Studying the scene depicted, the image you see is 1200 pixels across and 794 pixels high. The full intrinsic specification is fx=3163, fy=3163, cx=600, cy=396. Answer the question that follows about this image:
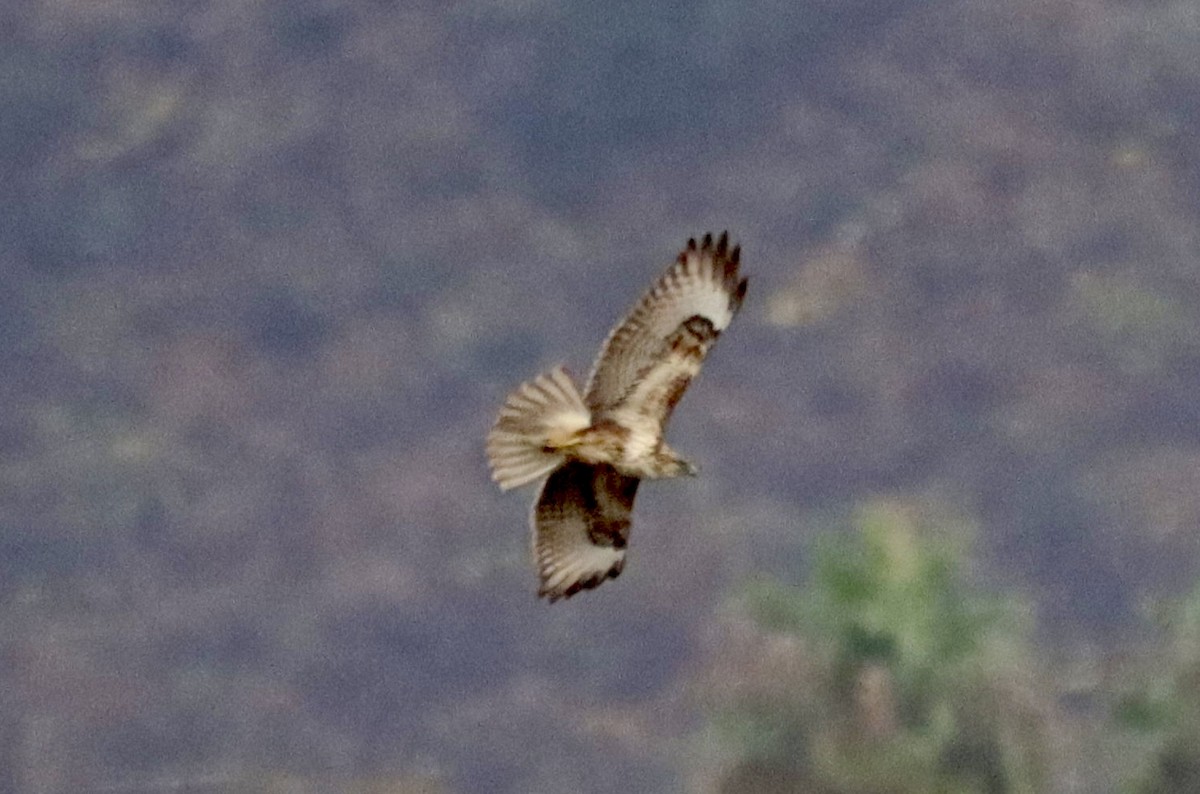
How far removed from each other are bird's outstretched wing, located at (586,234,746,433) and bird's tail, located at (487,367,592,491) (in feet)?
1.53

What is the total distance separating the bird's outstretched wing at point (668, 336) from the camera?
64.3 feet

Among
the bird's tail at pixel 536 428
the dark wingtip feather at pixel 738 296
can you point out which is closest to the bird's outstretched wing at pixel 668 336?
the dark wingtip feather at pixel 738 296

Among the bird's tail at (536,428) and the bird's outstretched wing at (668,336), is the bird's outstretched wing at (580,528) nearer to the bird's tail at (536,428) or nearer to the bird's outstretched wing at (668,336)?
the bird's outstretched wing at (668,336)

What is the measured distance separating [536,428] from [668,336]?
1.55m

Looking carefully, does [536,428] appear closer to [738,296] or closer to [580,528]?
[580,528]

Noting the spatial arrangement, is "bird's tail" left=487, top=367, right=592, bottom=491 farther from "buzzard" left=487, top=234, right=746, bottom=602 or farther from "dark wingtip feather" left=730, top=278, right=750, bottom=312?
"dark wingtip feather" left=730, top=278, right=750, bottom=312

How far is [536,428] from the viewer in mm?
18844

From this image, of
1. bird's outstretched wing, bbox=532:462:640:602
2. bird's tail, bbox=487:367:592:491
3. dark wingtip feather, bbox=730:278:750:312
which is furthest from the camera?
dark wingtip feather, bbox=730:278:750:312

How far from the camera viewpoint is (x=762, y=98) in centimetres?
12494

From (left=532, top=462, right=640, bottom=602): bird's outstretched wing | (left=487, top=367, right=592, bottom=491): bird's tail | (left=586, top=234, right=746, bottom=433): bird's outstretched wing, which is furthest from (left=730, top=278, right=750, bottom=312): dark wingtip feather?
(left=487, top=367, right=592, bottom=491): bird's tail

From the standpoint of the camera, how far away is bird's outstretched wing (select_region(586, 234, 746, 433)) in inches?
771

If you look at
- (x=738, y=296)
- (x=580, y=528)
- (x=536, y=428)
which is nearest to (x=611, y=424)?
(x=536, y=428)

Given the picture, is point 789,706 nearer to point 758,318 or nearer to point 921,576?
point 921,576

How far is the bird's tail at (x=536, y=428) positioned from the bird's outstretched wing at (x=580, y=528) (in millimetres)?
769
